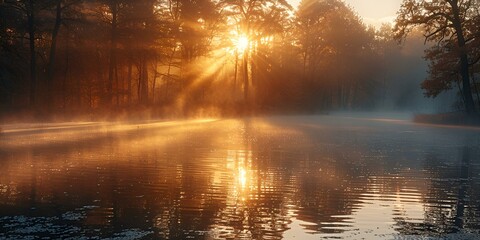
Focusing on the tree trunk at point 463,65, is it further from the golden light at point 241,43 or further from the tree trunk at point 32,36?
the tree trunk at point 32,36

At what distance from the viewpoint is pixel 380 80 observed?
94.2 m

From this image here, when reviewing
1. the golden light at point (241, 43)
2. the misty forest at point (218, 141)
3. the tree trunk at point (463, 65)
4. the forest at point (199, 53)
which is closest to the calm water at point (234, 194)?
the misty forest at point (218, 141)

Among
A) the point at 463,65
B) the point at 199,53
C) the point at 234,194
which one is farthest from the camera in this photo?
the point at 199,53

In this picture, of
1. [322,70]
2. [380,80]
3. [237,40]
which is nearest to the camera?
[237,40]

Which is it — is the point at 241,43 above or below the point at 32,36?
above

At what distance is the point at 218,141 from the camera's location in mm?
23406

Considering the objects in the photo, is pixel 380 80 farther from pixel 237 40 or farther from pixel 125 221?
pixel 125 221

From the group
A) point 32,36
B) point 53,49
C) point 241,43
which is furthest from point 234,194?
point 241,43

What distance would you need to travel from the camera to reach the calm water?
25.2ft

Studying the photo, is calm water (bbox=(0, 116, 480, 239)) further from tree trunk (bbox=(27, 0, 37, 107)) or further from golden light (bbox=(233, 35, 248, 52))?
golden light (bbox=(233, 35, 248, 52))

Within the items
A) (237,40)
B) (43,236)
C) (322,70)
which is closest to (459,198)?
(43,236)

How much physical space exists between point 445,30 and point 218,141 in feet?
84.9

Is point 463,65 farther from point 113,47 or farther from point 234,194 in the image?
point 234,194

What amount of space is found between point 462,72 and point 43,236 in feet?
129
